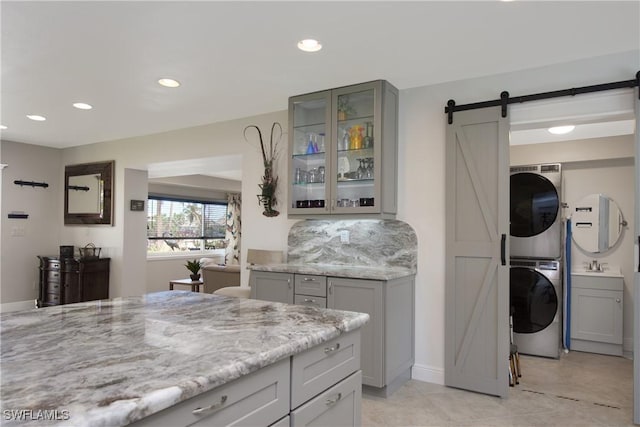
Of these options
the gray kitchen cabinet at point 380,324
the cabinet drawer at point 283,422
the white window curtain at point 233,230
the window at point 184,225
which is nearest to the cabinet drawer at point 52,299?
the window at point 184,225

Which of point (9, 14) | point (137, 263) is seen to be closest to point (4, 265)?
point (137, 263)

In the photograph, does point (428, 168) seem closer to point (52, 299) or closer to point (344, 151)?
point (344, 151)

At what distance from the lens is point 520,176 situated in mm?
4508

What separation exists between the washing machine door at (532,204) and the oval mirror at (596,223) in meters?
0.71

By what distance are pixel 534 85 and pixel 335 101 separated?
1.57 metres

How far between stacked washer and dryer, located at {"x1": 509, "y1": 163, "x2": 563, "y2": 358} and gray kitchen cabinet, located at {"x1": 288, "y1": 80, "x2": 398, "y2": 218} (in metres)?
1.73

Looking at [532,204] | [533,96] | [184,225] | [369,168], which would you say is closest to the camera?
[533,96]

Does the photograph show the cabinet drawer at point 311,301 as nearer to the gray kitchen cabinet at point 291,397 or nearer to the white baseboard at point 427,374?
the white baseboard at point 427,374

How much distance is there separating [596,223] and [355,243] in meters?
2.91

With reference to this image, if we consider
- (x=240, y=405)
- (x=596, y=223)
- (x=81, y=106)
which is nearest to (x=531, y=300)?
(x=596, y=223)

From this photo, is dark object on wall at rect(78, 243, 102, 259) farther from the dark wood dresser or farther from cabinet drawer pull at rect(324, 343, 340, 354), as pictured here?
cabinet drawer pull at rect(324, 343, 340, 354)

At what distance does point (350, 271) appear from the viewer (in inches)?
133

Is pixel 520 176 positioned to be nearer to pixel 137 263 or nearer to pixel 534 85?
pixel 534 85

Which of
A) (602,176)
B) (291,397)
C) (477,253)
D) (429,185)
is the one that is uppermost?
(602,176)
